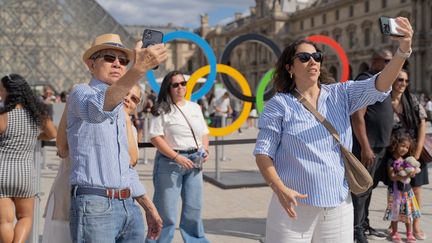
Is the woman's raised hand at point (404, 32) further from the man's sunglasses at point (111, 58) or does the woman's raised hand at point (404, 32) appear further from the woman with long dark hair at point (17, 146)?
the woman with long dark hair at point (17, 146)

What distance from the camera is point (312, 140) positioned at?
8.64 ft

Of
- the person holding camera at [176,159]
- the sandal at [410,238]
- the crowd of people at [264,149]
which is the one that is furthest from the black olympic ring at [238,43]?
the crowd of people at [264,149]

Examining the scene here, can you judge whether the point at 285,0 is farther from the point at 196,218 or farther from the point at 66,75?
the point at 196,218

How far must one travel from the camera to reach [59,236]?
266 cm

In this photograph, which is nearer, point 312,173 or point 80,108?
point 80,108

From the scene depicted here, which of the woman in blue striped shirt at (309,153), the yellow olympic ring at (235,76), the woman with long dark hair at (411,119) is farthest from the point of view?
the yellow olympic ring at (235,76)

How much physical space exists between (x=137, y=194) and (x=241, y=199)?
14.3 ft

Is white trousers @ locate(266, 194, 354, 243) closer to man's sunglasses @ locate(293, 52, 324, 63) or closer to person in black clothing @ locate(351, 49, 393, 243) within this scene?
man's sunglasses @ locate(293, 52, 324, 63)

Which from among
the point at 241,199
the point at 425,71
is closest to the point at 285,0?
the point at 425,71

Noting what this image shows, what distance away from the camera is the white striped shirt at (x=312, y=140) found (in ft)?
8.61

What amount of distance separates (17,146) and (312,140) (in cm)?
229

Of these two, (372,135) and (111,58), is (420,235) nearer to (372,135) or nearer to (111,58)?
(372,135)

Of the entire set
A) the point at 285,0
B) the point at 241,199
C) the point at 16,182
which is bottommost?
the point at 241,199

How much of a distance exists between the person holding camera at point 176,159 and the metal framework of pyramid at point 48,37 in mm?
29231
